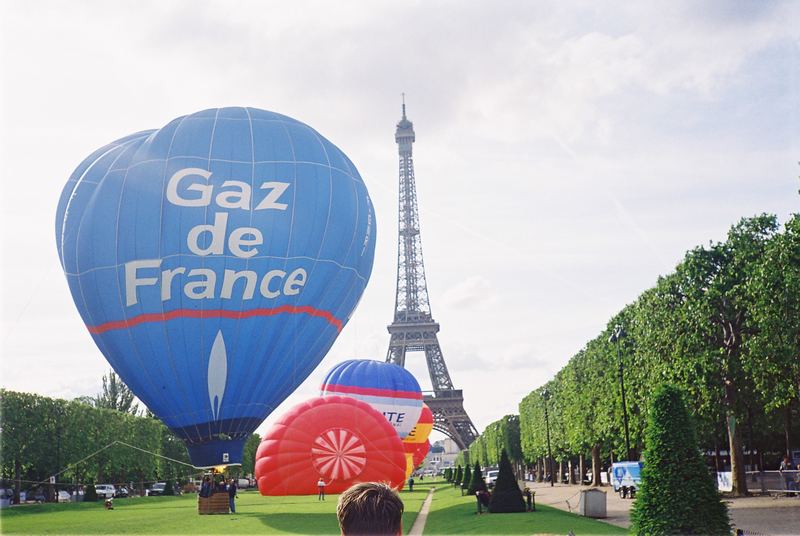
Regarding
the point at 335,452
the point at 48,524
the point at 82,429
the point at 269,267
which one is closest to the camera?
the point at 48,524

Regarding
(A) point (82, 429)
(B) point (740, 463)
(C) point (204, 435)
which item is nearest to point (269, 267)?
(C) point (204, 435)

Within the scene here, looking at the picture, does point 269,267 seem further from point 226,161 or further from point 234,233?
point 226,161

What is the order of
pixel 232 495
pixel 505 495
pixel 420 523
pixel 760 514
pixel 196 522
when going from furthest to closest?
pixel 232 495, pixel 420 523, pixel 505 495, pixel 196 522, pixel 760 514

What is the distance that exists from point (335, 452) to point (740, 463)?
19.7m

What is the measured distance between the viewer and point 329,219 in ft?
117

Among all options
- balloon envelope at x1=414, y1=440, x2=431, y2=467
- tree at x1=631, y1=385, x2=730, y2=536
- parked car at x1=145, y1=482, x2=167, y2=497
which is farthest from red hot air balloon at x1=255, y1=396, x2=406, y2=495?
parked car at x1=145, y1=482, x2=167, y2=497

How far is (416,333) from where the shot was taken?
129625 millimetres

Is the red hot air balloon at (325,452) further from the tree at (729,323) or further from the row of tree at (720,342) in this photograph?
the tree at (729,323)

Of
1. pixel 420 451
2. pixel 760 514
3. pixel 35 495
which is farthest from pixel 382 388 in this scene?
pixel 760 514

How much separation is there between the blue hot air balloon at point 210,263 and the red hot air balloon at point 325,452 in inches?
124

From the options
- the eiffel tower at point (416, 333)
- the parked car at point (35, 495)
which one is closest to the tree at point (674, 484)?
the parked car at point (35, 495)

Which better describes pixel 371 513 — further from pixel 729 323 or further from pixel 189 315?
pixel 729 323

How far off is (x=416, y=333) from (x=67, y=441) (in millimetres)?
72236

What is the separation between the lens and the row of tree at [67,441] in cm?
5862
